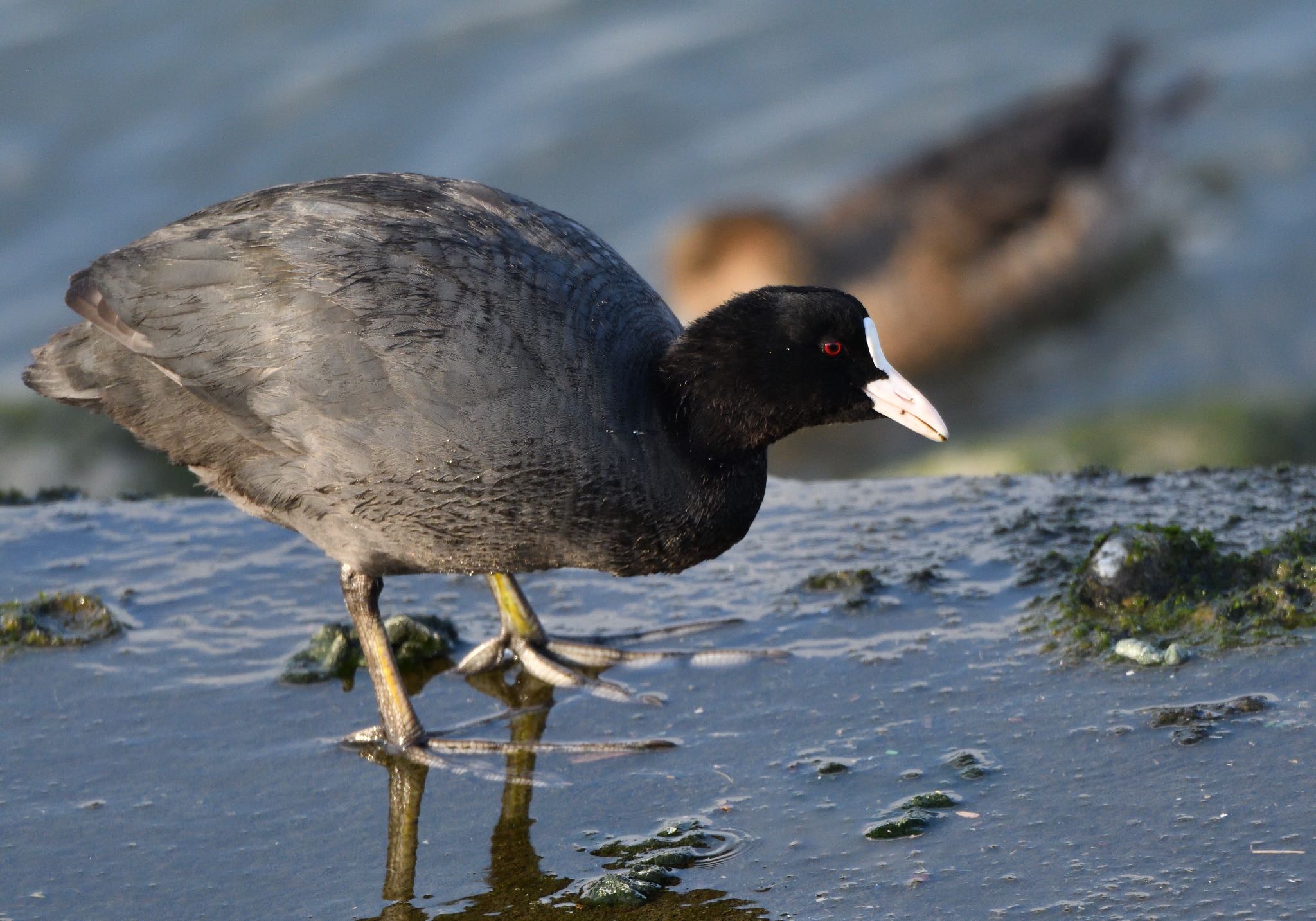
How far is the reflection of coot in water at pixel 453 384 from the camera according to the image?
4188 mm

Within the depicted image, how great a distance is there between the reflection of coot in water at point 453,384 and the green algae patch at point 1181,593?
0.74 m

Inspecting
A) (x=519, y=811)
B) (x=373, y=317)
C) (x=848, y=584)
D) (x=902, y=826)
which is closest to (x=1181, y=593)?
(x=848, y=584)

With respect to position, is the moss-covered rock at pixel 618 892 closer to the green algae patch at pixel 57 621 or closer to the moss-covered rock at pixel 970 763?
the moss-covered rock at pixel 970 763

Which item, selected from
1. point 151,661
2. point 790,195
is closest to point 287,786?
point 151,661

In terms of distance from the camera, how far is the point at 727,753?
408 centimetres

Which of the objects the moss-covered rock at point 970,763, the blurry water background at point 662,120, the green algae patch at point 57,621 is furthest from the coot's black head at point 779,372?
the blurry water background at point 662,120

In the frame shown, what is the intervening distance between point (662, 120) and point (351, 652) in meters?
10.4

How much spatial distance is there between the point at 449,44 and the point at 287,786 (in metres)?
11.7

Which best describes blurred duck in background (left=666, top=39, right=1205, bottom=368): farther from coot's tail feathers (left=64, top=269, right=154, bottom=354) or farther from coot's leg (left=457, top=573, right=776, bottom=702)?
coot's tail feathers (left=64, top=269, right=154, bottom=354)

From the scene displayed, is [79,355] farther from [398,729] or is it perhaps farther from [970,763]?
[970,763]

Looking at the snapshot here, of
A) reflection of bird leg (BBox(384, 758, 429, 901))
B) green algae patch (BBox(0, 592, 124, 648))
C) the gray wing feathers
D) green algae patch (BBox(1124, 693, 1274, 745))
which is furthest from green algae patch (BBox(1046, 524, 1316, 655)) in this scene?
green algae patch (BBox(0, 592, 124, 648))

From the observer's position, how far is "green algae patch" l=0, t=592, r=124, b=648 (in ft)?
15.9

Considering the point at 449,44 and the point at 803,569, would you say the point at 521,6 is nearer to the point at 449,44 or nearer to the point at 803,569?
the point at 449,44

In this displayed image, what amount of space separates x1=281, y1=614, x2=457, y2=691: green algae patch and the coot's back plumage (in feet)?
1.31
